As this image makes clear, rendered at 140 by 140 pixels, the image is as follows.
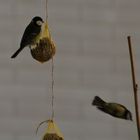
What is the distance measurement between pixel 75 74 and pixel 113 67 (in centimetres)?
14

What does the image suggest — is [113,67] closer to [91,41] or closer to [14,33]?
[91,41]

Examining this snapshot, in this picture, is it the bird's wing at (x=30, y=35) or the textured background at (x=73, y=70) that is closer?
the bird's wing at (x=30, y=35)

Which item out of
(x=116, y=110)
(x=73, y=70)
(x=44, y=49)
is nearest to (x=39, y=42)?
(x=44, y=49)

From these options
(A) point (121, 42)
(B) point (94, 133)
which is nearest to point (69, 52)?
(A) point (121, 42)

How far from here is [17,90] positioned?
154 centimetres

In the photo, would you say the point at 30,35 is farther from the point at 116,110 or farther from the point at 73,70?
the point at 73,70

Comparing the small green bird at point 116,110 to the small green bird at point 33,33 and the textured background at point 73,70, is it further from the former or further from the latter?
the textured background at point 73,70

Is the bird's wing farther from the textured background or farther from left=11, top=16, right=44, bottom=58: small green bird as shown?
the textured background

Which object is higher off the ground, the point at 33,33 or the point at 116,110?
the point at 33,33

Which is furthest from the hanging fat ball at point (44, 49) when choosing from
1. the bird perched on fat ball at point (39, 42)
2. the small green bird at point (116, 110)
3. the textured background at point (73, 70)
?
the textured background at point (73, 70)

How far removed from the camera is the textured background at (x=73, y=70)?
1.53 m

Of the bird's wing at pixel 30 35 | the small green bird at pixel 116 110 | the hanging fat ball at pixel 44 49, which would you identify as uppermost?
the bird's wing at pixel 30 35

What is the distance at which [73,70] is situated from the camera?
62.2 inches

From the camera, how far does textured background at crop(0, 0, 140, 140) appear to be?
5.02ft
